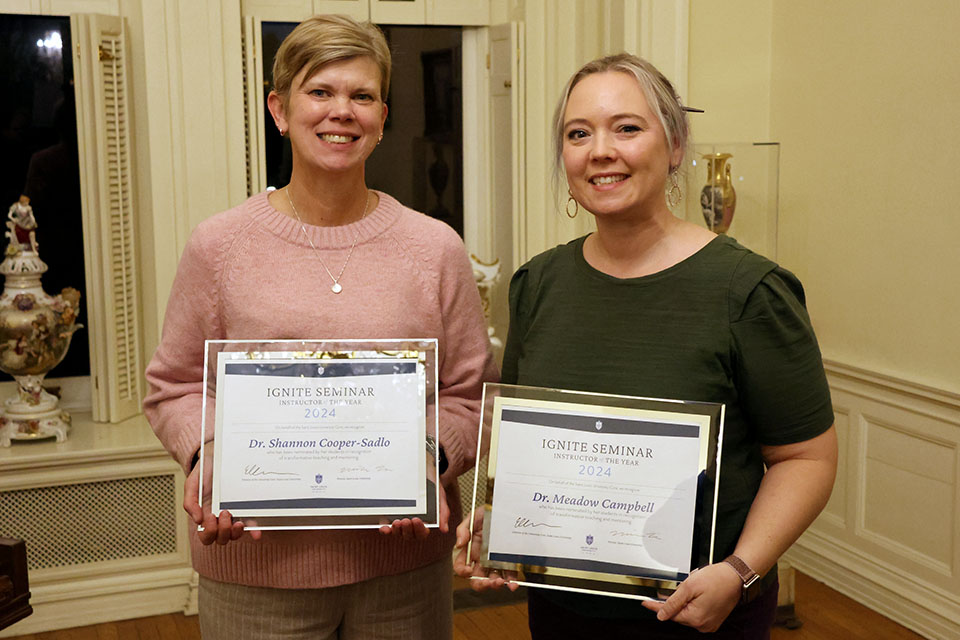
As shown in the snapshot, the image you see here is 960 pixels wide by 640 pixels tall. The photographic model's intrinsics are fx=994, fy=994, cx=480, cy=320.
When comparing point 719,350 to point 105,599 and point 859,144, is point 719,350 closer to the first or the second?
point 859,144

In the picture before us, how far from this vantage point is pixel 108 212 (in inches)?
134

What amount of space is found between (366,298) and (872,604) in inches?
101

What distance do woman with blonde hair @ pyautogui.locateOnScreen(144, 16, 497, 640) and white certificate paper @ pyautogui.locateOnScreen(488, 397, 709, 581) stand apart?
0.18 metres

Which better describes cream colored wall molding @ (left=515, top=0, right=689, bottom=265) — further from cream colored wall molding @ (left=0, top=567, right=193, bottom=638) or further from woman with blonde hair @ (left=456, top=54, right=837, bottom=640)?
woman with blonde hair @ (left=456, top=54, right=837, bottom=640)

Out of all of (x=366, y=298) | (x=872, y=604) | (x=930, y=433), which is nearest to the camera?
(x=366, y=298)

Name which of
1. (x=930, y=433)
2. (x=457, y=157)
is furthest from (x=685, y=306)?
(x=457, y=157)

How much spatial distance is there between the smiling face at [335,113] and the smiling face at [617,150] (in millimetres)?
364

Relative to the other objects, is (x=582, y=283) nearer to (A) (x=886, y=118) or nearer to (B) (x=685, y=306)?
(B) (x=685, y=306)

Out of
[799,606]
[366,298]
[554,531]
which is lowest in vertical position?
[799,606]

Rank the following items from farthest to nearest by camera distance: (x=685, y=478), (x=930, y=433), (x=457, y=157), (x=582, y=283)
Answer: (x=457, y=157) → (x=930, y=433) → (x=582, y=283) → (x=685, y=478)

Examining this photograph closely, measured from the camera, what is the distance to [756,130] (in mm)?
3711

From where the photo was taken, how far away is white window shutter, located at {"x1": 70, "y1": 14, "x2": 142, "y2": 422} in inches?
131

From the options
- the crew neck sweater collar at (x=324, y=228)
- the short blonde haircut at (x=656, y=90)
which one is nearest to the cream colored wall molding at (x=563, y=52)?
the crew neck sweater collar at (x=324, y=228)

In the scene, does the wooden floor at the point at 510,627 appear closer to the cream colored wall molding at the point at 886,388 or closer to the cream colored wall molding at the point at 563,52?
the cream colored wall molding at the point at 886,388
